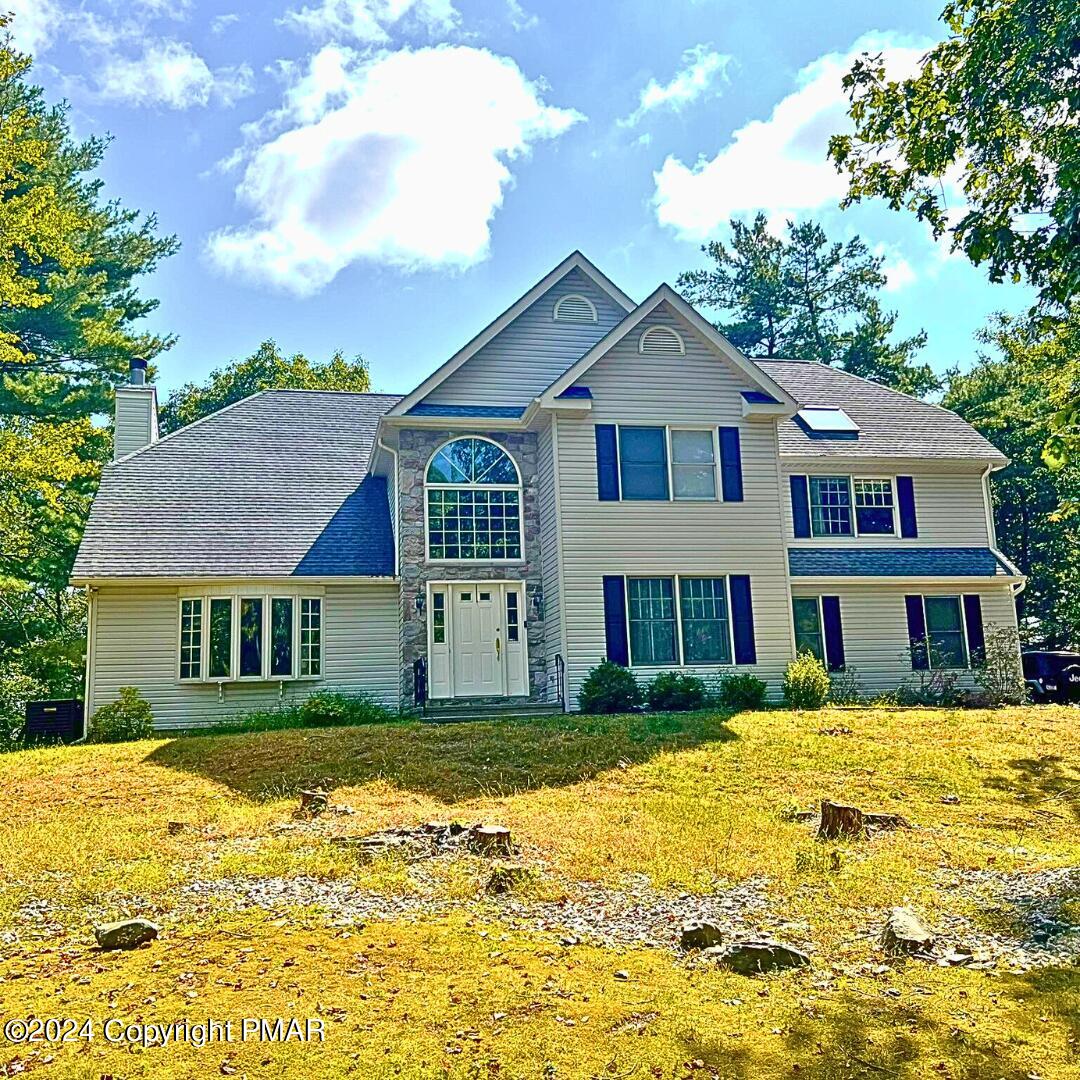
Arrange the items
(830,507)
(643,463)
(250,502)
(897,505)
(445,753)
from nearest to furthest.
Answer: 1. (445,753)
2. (643,463)
3. (250,502)
4. (830,507)
5. (897,505)

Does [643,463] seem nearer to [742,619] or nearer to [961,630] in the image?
[742,619]

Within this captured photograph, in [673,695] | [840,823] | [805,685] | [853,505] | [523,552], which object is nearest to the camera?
[840,823]

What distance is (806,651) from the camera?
1962cm

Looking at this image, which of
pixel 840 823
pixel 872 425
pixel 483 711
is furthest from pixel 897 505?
pixel 840 823

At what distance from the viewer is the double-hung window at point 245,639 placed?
58.6 ft

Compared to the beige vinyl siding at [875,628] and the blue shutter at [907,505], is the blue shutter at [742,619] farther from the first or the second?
the blue shutter at [907,505]

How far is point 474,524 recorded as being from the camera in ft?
61.0

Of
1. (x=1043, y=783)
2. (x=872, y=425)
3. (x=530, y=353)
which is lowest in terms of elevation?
(x=1043, y=783)

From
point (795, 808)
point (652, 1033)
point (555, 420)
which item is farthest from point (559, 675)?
point (652, 1033)

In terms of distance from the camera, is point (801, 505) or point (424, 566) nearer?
point (424, 566)

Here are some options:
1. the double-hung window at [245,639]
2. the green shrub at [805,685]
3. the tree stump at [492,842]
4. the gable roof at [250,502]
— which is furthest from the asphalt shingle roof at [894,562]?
the tree stump at [492,842]

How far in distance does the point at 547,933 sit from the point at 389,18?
12.5 metres

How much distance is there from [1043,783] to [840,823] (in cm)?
405

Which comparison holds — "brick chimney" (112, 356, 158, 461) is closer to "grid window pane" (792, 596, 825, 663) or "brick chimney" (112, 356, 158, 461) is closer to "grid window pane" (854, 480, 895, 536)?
"grid window pane" (792, 596, 825, 663)
